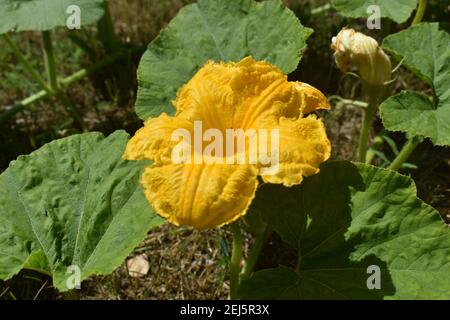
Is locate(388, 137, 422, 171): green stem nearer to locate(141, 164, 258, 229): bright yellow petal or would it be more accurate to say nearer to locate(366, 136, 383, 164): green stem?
locate(366, 136, 383, 164): green stem

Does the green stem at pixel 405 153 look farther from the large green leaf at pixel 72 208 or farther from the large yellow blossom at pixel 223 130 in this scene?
the large green leaf at pixel 72 208

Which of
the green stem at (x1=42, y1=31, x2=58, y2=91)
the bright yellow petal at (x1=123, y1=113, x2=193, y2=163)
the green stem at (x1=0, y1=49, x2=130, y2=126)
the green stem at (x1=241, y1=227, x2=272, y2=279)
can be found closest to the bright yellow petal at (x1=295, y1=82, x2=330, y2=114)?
the bright yellow petal at (x1=123, y1=113, x2=193, y2=163)

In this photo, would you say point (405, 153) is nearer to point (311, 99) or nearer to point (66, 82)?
point (311, 99)

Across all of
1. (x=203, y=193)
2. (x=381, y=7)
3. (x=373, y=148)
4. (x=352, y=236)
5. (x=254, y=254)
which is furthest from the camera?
(x=373, y=148)

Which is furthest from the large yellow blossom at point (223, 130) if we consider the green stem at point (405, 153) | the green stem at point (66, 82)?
the green stem at point (66, 82)

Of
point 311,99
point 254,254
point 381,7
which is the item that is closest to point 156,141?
point 311,99

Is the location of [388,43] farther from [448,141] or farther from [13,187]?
[13,187]
